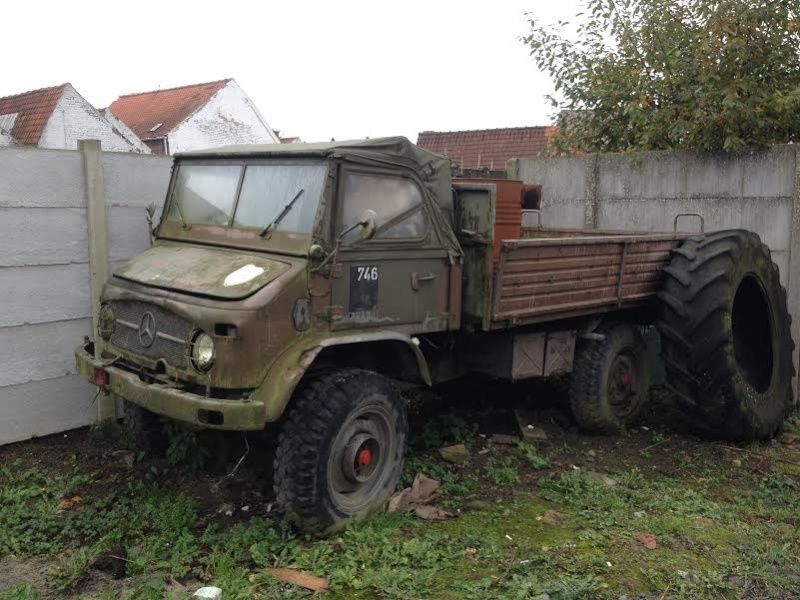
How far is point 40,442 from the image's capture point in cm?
569

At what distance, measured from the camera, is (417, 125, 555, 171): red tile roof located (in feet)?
70.7

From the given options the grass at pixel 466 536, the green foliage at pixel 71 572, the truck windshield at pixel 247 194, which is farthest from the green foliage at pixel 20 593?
the truck windshield at pixel 247 194

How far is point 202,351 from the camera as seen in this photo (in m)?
4.11

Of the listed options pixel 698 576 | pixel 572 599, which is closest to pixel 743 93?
pixel 698 576

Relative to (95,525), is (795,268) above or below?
above

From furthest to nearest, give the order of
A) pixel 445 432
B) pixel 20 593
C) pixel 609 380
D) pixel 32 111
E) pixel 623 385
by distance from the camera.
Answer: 1. pixel 32 111
2. pixel 623 385
3. pixel 609 380
4. pixel 445 432
5. pixel 20 593

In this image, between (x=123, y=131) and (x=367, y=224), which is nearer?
(x=367, y=224)

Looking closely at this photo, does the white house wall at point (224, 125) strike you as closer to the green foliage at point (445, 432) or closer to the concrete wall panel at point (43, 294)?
the concrete wall panel at point (43, 294)

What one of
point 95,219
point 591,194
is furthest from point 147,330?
point 591,194

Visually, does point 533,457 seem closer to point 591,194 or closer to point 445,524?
point 445,524

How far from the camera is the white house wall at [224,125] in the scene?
83.5 ft

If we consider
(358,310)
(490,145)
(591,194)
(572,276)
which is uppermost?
(490,145)

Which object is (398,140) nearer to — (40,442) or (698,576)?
(698,576)

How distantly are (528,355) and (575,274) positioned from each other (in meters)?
0.70
